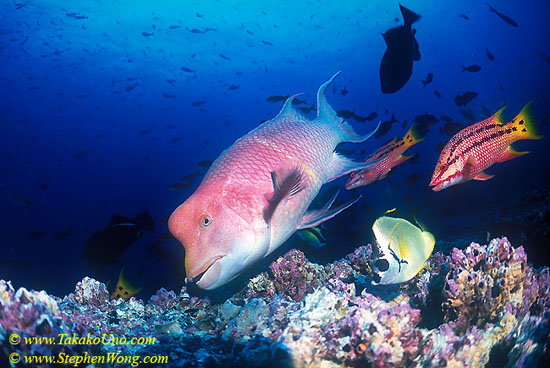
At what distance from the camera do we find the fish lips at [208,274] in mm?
1724

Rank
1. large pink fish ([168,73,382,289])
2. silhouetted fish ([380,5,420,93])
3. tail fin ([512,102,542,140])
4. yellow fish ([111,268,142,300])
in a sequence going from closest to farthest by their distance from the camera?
1. large pink fish ([168,73,382,289])
2. tail fin ([512,102,542,140])
3. silhouetted fish ([380,5,420,93])
4. yellow fish ([111,268,142,300])

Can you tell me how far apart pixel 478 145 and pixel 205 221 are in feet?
8.71

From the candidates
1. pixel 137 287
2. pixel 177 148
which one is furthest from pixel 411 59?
pixel 177 148

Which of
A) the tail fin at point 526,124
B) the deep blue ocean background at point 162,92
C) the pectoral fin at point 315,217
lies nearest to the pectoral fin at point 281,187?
the pectoral fin at point 315,217

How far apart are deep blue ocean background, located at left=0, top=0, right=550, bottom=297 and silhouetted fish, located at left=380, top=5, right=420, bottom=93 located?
471cm

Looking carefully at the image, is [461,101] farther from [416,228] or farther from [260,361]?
[260,361]

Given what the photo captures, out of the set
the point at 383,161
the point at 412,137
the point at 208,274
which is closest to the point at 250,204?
the point at 208,274

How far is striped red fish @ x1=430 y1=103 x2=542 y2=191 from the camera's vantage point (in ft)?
8.21

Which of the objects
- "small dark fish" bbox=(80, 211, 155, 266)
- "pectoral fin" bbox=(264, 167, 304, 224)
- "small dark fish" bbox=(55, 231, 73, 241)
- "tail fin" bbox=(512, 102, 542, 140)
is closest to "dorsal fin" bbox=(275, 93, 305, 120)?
"pectoral fin" bbox=(264, 167, 304, 224)

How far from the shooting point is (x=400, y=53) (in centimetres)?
338

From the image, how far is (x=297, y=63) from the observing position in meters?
44.6

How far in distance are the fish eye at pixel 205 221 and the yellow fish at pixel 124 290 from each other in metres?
4.03

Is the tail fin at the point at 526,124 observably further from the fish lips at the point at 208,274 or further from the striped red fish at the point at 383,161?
the fish lips at the point at 208,274

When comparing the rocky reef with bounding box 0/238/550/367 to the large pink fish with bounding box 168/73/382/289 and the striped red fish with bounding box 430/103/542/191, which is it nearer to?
the large pink fish with bounding box 168/73/382/289
